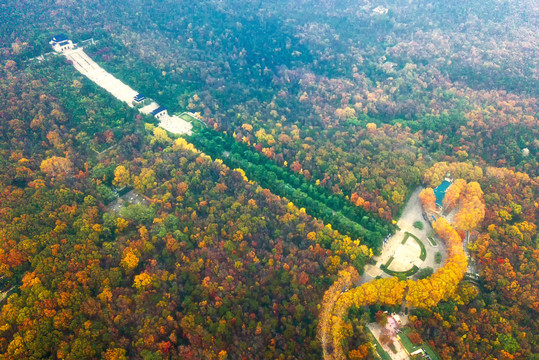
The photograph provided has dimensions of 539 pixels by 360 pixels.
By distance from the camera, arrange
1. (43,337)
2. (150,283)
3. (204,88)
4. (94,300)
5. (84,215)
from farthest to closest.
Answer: (204,88) < (84,215) < (150,283) < (94,300) < (43,337)

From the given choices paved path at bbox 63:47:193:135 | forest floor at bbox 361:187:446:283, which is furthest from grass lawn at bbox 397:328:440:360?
paved path at bbox 63:47:193:135

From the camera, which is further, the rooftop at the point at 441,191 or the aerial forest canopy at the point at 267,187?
the rooftop at the point at 441,191

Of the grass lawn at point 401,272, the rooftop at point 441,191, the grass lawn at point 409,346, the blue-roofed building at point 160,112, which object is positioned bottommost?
the grass lawn at point 401,272

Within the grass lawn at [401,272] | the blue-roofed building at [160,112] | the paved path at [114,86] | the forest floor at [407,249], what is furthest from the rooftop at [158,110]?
the grass lawn at [401,272]

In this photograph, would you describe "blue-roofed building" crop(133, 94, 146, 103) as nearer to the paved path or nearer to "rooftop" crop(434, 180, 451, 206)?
the paved path

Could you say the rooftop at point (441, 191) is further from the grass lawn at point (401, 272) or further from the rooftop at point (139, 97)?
the rooftop at point (139, 97)

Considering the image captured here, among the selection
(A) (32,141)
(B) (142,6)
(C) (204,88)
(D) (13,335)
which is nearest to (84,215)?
(D) (13,335)

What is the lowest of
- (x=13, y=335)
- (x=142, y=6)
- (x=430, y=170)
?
(x=13, y=335)

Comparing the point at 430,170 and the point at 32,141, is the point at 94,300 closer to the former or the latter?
the point at 32,141
